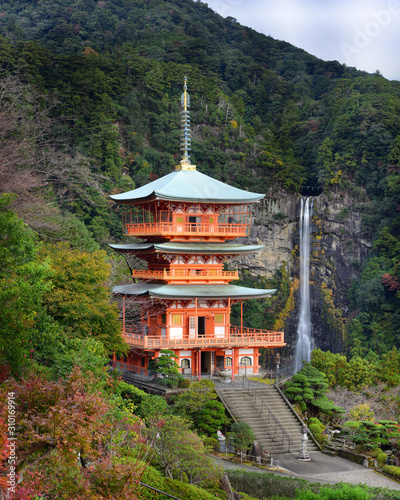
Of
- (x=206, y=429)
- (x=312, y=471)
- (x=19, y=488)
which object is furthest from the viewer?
(x=206, y=429)

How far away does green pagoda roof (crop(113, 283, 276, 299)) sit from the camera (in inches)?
1078

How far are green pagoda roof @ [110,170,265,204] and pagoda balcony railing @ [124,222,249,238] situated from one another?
1.24 metres

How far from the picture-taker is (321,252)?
6550 cm

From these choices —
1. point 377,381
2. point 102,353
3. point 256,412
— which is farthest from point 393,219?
point 102,353

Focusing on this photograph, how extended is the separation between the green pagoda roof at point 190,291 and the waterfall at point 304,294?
1232 inches

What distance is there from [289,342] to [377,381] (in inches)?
1304

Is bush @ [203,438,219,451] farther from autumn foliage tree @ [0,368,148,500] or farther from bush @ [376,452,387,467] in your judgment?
autumn foliage tree @ [0,368,148,500]

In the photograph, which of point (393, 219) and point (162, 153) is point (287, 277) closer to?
point (393, 219)

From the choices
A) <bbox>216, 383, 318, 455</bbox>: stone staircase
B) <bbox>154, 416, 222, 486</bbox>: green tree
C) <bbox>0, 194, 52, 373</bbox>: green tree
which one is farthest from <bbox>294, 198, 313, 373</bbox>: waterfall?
<bbox>0, 194, 52, 373</bbox>: green tree

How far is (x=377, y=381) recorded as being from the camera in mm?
29766

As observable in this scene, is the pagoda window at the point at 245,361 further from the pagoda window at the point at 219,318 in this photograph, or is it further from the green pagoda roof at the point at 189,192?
the green pagoda roof at the point at 189,192

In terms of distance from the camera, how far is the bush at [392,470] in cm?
2045

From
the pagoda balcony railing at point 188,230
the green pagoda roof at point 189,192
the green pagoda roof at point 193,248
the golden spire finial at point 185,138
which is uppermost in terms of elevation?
the golden spire finial at point 185,138

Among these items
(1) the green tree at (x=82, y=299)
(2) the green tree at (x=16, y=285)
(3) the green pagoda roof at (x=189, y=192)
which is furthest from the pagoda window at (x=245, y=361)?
(2) the green tree at (x=16, y=285)
